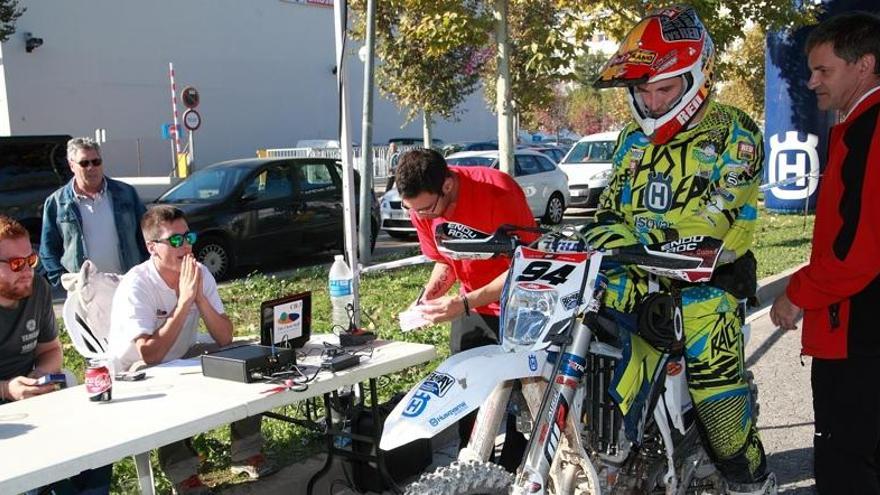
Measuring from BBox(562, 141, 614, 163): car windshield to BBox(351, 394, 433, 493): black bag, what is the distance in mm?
16087

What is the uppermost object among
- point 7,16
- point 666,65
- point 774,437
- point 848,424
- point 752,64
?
point 7,16

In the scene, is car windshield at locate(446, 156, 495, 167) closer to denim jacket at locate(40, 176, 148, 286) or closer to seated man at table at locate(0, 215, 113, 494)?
denim jacket at locate(40, 176, 148, 286)

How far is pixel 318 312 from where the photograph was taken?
821 centimetres

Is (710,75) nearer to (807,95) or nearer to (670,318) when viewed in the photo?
(670,318)

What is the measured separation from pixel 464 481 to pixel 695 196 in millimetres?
1341

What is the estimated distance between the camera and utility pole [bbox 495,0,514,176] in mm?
10078

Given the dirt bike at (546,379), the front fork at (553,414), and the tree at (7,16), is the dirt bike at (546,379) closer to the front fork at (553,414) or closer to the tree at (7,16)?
the front fork at (553,414)

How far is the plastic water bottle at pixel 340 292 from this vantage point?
4578 mm

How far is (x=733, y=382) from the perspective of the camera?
321 centimetres

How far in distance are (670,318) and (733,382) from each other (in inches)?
20.0

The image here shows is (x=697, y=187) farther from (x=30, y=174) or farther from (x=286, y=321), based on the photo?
(x=30, y=174)

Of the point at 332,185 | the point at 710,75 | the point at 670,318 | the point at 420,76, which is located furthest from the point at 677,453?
the point at 420,76

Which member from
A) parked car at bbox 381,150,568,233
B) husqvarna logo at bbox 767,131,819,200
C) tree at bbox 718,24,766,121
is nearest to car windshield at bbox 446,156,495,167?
parked car at bbox 381,150,568,233

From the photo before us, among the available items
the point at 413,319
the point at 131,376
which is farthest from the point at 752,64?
the point at 131,376
